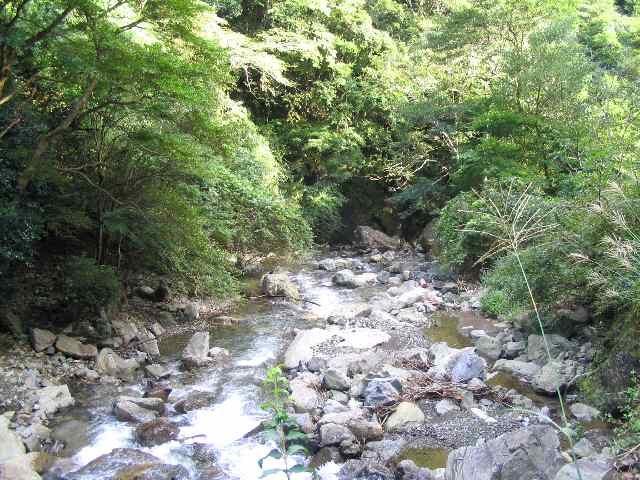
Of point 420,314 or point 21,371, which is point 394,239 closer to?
point 420,314

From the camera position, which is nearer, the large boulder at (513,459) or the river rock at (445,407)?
the large boulder at (513,459)

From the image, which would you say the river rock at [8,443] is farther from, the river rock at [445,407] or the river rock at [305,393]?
the river rock at [445,407]

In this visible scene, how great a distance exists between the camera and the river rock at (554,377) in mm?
5703

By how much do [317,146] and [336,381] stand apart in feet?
35.5

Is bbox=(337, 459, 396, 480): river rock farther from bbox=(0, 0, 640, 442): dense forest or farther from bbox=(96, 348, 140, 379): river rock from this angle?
bbox=(96, 348, 140, 379): river rock

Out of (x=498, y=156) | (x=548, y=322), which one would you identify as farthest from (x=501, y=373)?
(x=498, y=156)

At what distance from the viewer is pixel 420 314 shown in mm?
9445

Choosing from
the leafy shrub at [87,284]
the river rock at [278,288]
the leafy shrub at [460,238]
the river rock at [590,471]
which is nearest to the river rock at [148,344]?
the leafy shrub at [87,284]

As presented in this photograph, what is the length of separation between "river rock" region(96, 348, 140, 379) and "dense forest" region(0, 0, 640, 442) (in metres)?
0.92

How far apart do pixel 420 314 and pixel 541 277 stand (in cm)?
344

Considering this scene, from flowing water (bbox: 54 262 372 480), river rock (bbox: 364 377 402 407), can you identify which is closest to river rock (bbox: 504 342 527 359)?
river rock (bbox: 364 377 402 407)

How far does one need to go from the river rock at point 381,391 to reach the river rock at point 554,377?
157cm

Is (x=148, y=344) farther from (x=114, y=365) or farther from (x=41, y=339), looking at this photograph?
(x=41, y=339)

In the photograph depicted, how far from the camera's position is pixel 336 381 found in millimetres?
6320
